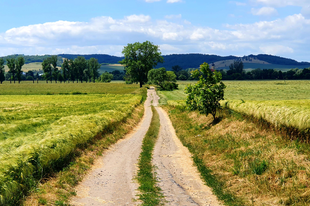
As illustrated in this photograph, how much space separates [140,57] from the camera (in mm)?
110375

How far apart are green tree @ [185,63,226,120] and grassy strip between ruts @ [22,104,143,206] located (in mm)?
10432

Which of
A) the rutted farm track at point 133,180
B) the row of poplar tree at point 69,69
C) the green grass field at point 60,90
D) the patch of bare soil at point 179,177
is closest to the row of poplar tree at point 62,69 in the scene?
the row of poplar tree at point 69,69

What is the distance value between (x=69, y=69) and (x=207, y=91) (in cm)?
15704

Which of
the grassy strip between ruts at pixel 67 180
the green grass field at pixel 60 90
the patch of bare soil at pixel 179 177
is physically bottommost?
the patch of bare soil at pixel 179 177

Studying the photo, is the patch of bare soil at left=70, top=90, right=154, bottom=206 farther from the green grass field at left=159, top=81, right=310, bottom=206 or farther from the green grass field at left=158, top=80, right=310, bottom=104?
the green grass field at left=158, top=80, right=310, bottom=104

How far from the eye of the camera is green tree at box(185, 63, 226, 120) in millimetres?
25781

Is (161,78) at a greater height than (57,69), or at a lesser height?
lesser

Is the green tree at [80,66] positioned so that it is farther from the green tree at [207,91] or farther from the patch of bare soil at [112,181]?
the patch of bare soil at [112,181]

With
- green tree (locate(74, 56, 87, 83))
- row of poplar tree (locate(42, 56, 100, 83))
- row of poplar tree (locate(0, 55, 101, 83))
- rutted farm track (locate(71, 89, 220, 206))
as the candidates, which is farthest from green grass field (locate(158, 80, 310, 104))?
row of poplar tree (locate(0, 55, 101, 83))

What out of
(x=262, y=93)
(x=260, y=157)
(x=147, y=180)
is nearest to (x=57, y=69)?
(x=262, y=93)

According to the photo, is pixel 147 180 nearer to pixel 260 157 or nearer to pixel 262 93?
pixel 260 157

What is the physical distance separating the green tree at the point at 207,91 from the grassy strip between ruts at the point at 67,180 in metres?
A: 10.4

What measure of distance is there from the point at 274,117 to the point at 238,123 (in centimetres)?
537

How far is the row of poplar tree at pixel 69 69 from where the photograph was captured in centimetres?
16175
